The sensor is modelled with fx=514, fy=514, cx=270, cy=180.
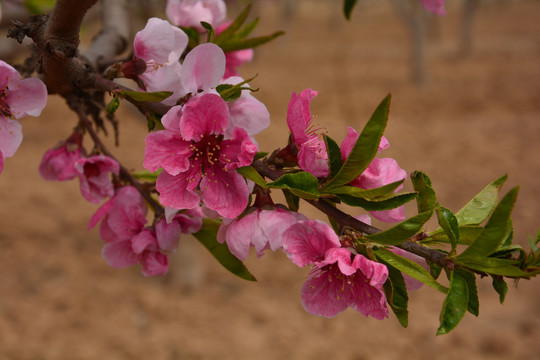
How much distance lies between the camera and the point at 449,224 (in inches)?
28.1

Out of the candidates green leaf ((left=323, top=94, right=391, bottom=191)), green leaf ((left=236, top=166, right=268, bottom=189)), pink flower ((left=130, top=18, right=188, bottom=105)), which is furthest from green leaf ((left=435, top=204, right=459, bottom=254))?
pink flower ((left=130, top=18, right=188, bottom=105))

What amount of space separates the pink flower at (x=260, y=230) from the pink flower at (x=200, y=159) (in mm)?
39

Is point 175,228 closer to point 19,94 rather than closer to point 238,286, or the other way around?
point 19,94

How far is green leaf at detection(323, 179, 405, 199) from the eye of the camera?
0.68 m

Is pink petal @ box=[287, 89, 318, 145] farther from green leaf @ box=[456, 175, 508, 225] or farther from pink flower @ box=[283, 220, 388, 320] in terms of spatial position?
green leaf @ box=[456, 175, 508, 225]

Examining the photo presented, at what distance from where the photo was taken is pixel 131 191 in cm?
100

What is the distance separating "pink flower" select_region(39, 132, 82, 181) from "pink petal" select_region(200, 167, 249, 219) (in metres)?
0.43

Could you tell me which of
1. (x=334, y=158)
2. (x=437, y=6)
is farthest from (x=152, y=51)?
(x=437, y=6)

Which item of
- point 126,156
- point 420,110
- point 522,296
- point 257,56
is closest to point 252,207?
point 522,296

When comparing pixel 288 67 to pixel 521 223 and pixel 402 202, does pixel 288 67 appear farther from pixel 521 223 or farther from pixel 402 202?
pixel 402 202

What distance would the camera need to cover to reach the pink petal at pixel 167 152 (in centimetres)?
72

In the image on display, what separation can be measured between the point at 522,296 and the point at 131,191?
14.0 ft

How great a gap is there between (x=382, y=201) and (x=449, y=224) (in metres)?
0.10

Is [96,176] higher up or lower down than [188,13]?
lower down
